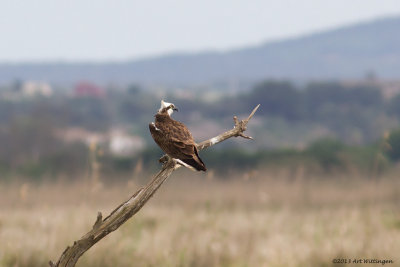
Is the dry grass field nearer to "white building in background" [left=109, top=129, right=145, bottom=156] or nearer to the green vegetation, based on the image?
"white building in background" [left=109, top=129, right=145, bottom=156]

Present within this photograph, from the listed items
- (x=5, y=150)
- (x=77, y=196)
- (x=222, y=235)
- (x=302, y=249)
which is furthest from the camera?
(x=5, y=150)

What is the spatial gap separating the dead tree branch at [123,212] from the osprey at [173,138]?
0.21 feet

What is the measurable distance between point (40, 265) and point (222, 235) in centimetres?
369

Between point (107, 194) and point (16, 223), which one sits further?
point (107, 194)

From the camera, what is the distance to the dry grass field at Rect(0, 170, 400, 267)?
8250 mm

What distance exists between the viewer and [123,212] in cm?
226

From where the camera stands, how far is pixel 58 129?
211 feet

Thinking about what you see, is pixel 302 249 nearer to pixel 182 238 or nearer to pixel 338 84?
pixel 182 238

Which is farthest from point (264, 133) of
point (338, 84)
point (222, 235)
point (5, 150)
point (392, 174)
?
point (222, 235)

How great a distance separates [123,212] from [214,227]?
9504 mm

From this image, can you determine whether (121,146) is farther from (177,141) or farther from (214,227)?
(177,141)

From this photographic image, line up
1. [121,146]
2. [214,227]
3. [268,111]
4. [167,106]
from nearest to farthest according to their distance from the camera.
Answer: [167,106] < [214,227] < [121,146] < [268,111]

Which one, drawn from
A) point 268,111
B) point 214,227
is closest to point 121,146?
point 214,227

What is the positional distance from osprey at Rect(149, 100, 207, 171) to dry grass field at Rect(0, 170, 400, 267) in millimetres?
2509
